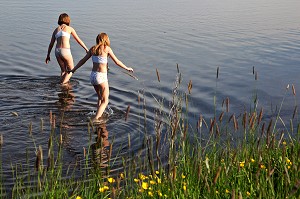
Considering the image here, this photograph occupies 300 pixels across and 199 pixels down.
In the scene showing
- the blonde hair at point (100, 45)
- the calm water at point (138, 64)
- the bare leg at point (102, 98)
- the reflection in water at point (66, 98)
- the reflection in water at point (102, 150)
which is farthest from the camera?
the reflection in water at point (66, 98)

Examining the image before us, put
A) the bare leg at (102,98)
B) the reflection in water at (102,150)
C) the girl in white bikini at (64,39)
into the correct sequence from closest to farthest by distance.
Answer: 1. the reflection in water at (102,150)
2. the bare leg at (102,98)
3. the girl in white bikini at (64,39)

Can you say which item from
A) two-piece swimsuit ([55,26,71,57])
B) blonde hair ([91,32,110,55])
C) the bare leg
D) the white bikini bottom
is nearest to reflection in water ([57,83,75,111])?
two-piece swimsuit ([55,26,71,57])

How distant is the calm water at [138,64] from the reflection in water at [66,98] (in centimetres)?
2

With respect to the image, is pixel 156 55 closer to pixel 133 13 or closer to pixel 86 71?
pixel 86 71

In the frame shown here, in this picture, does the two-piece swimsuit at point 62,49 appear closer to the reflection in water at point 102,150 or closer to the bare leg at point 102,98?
the bare leg at point 102,98

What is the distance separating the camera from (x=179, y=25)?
27.0 metres

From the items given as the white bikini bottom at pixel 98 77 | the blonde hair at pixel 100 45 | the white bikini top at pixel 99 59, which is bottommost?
the white bikini bottom at pixel 98 77

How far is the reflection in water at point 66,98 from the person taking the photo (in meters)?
12.2

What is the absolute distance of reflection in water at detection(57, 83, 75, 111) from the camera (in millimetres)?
12219

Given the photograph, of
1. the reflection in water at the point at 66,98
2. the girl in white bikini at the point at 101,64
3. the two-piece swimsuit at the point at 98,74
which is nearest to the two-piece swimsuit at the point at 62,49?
the reflection in water at the point at 66,98

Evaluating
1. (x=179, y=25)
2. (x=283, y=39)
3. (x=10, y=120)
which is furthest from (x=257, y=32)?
(x=10, y=120)

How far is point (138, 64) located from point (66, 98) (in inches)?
205

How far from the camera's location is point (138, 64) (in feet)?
58.1

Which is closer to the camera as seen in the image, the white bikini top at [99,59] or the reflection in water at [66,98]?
the white bikini top at [99,59]
